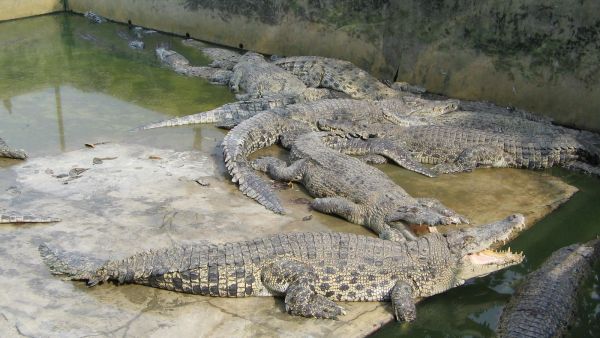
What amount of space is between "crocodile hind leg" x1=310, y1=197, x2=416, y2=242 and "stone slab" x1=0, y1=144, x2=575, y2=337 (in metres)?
0.08

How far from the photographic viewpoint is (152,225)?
18.6 feet

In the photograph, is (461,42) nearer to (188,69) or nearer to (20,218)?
(188,69)

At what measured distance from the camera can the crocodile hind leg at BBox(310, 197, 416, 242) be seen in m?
5.47

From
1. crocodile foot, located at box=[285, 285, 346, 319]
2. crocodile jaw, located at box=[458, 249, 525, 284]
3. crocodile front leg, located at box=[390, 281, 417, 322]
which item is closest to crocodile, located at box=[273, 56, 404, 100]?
crocodile jaw, located at box=[458, 249, 525, 284]

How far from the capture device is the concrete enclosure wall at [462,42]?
28.0 feet

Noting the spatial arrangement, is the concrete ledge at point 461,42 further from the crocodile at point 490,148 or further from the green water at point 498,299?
the green water at point 498,299

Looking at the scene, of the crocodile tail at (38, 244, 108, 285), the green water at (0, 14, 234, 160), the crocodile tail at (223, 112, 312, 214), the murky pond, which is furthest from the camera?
the green water at (0, 14, 234, 160)

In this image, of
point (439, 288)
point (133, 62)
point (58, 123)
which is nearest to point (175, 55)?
point (133, 62)

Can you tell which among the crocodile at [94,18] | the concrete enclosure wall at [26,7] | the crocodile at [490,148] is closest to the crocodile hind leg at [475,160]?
the crocodile at [490,148]

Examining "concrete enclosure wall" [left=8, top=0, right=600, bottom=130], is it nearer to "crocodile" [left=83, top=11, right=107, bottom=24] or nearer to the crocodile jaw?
"crocodile" [left=83, top=11, right=107, bottom=24]

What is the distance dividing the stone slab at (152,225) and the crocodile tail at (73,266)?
7 cm

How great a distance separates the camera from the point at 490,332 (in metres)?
4.61

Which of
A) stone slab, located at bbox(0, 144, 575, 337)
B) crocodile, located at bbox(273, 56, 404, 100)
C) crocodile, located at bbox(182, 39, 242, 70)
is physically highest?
crocodile, located at bbox(273, 56, 404, 100)

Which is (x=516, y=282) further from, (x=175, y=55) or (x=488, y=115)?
(x=175, y=55)
